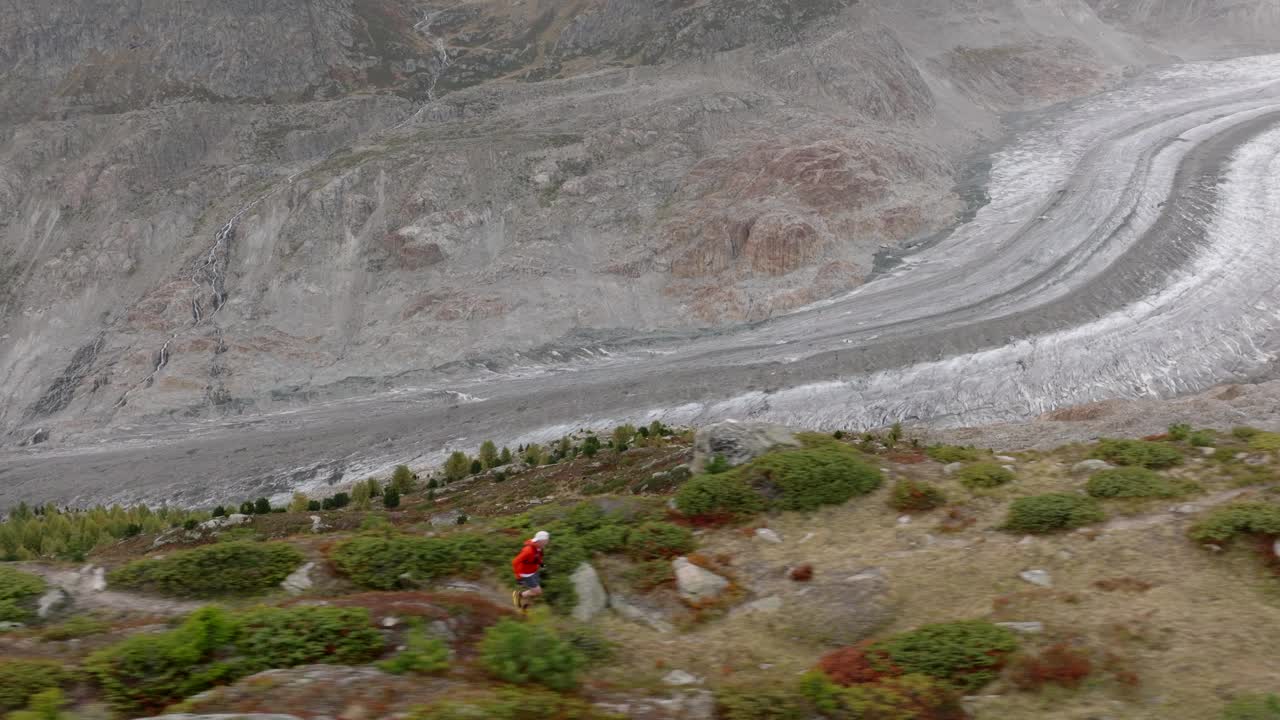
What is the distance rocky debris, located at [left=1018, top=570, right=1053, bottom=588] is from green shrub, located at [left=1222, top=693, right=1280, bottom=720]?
3.64m

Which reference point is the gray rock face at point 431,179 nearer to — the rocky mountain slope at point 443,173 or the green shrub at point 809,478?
the rocky mountain slope at point 443,173

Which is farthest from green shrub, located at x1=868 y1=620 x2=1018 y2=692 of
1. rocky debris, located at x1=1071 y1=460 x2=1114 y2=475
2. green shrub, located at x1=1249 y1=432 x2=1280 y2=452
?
green shrub, located at x1=1249 y1=432 x2=1280 y2=452

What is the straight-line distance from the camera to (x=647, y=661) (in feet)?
34.7

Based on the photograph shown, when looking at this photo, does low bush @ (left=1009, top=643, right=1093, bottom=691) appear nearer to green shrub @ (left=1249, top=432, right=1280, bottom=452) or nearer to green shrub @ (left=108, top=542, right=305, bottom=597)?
green shrub @ (left=1249, top=432, right=1280, bottom=452)

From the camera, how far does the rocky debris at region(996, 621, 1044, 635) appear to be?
33.6 feet

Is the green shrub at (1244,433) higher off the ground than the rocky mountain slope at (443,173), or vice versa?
the rocky mountain slope at (443,173)

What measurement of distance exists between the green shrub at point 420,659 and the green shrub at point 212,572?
504 centimetres

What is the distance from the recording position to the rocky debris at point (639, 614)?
12203 mm

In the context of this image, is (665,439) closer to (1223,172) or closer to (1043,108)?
(1223,172)

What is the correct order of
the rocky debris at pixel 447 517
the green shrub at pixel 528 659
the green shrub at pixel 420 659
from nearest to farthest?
the green shrub at pixel 528 659
the green shrub at pixel 420 659
the rocky debris at pixel 447 517

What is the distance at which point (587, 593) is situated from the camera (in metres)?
12.8

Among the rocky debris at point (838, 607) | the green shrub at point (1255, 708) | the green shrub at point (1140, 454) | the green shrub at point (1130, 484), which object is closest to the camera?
the green shrub at point (1255, 708)

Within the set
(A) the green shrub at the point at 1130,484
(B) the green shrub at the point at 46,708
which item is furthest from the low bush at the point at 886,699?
(A) the green shrub at the point at 1130,484

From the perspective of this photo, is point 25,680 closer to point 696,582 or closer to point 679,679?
point 679,679
